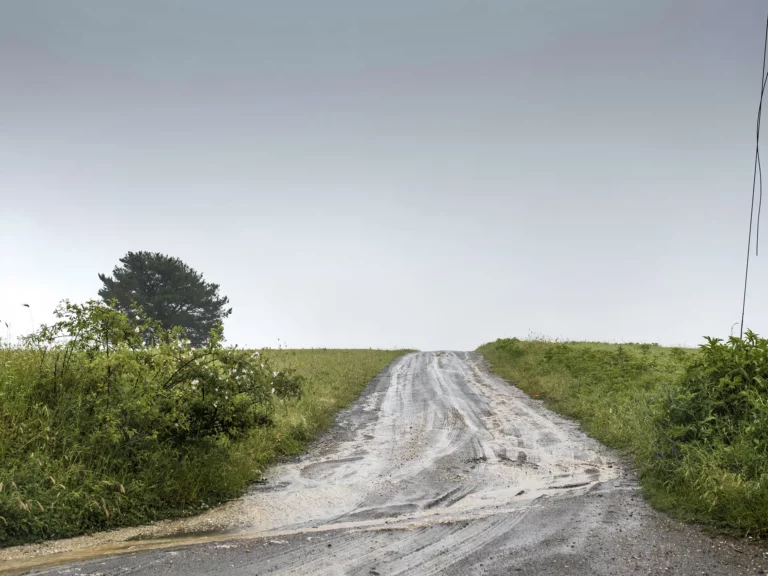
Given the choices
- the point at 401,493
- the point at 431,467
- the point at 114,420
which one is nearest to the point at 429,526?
the point at 401,493

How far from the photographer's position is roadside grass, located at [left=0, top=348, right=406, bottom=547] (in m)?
6.00

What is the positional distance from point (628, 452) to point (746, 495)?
3.77m

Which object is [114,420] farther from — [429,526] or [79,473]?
[429,526]

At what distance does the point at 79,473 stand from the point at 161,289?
3692cm

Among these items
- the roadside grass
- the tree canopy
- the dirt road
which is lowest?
the dirt road

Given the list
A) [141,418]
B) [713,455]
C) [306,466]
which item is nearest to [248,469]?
[306,466]

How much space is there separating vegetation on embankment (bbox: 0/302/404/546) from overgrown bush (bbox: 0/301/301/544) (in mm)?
16

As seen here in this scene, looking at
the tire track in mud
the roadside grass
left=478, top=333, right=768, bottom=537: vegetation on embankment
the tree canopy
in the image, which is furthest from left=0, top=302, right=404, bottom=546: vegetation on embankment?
the tree canopy

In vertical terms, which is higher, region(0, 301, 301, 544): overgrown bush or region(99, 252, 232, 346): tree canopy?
region(99, 252, 232, 346): tree canopy

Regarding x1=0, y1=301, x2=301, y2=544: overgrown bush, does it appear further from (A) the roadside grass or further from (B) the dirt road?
(B) the dirt road

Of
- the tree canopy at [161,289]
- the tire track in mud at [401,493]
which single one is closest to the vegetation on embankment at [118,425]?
the tire track in mud at [401,493]

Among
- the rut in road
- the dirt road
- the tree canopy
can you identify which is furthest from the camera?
the tree canopy

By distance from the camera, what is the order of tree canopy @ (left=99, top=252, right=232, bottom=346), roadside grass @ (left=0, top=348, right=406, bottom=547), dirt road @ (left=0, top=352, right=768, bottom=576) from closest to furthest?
dirt road @ (left=0, top=352, right=768, bottom=576)
roadside grass @ (left=0, top=348, right=406, bottom=547)
tree canopy @ (left=99, top=252, right=232, bottom=346)

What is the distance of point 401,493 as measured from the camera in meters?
7.60
